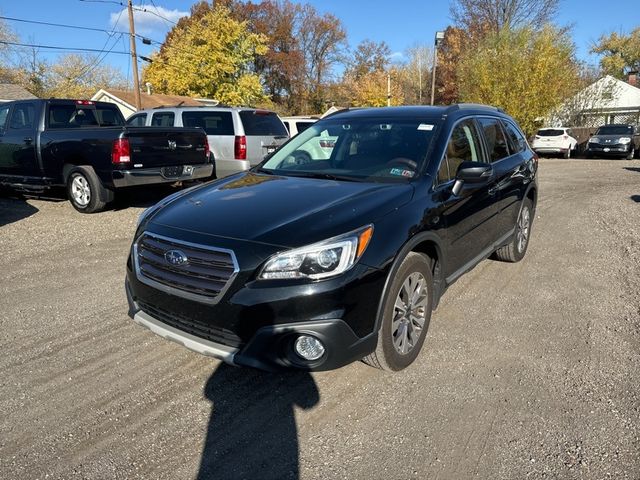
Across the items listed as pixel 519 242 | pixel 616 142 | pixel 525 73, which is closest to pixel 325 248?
pixel 519 242

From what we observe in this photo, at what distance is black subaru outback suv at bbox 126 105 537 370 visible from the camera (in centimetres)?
248

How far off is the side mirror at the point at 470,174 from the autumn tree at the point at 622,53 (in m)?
69.5

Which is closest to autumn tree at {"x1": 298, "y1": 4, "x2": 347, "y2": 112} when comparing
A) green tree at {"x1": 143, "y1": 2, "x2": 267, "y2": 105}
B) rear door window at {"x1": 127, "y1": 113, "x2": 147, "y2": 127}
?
green tree at {"x1": 143, "y1": 2, "x2": 267, "y2": 105}

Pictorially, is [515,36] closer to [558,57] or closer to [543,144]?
[558,57]

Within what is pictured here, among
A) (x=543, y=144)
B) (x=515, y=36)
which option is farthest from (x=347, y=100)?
(x=543, y=144)

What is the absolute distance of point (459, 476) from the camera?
227 cm

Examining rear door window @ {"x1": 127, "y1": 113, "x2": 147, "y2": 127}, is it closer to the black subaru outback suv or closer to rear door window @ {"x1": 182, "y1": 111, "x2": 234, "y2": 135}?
rear door window @ {"x1": 182, "y1": 111, "x2": 234, "y2": 135}

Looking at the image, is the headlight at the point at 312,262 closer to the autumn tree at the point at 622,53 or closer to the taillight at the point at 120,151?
the taillight at the point at 120,151

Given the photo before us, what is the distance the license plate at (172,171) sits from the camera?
8.02 m

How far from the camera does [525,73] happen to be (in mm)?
23734

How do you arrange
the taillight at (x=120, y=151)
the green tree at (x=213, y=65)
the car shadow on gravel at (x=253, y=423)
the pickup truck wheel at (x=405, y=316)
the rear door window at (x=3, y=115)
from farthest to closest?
1. the green tree at (x=213, y=65)
2. the rear door window at (x=3, y=115)
3. the taillight at (x=120, y=151)
4. the pickup truck wheel at (x=405, y=316)
5. the car shadow on gravel at (x=253, y=423)

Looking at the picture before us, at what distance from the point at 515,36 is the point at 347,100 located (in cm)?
3295

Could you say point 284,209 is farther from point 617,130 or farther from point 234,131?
point 617,130

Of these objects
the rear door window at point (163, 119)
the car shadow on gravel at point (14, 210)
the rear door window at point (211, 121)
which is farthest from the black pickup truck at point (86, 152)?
the rear door window at point (163, 119)
